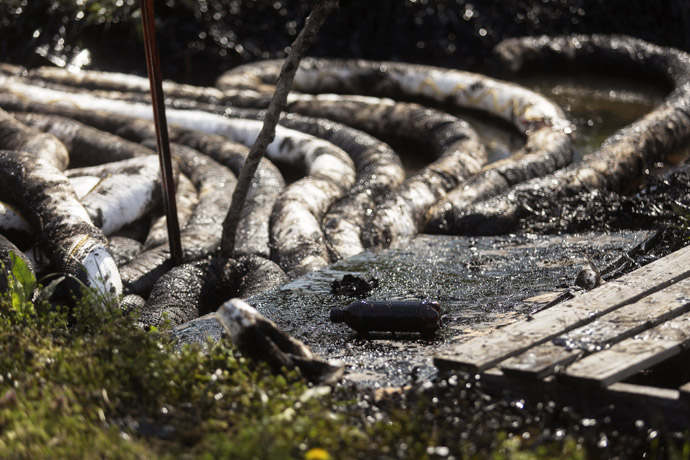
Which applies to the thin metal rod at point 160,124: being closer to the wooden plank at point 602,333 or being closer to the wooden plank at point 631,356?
the wooden plank at point 602,333

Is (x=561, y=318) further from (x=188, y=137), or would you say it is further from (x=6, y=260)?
(x=188, y=137)

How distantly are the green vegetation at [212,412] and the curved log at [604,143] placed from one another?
3821mm

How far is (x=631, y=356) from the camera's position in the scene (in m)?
3.38

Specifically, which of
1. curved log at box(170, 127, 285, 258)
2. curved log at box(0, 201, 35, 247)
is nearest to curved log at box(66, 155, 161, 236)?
curved log at box(0, 201, 35, 247)

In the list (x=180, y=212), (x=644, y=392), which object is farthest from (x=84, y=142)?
(x=644, y=392)

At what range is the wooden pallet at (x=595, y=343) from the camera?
327cm

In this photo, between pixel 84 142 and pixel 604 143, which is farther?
pixel 84 142

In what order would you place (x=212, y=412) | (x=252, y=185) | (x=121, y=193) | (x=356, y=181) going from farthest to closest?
(x=356, y=181) → (x=252, y=185) → (x=121, y=193) → (x=212, y=412)

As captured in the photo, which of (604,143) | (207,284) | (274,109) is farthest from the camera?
(604,143)

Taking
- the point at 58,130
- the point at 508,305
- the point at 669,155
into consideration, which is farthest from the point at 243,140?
the point at 508,305

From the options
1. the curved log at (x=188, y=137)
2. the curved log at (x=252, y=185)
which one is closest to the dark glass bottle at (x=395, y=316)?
the curved log at (x=252, y=185)

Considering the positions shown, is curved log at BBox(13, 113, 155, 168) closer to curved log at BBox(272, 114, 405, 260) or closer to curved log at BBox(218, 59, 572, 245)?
curved log at BBox(272, 114, 405, 260)

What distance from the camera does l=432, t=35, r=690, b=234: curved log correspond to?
7.11 meters

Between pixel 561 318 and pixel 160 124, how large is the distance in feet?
11.3
